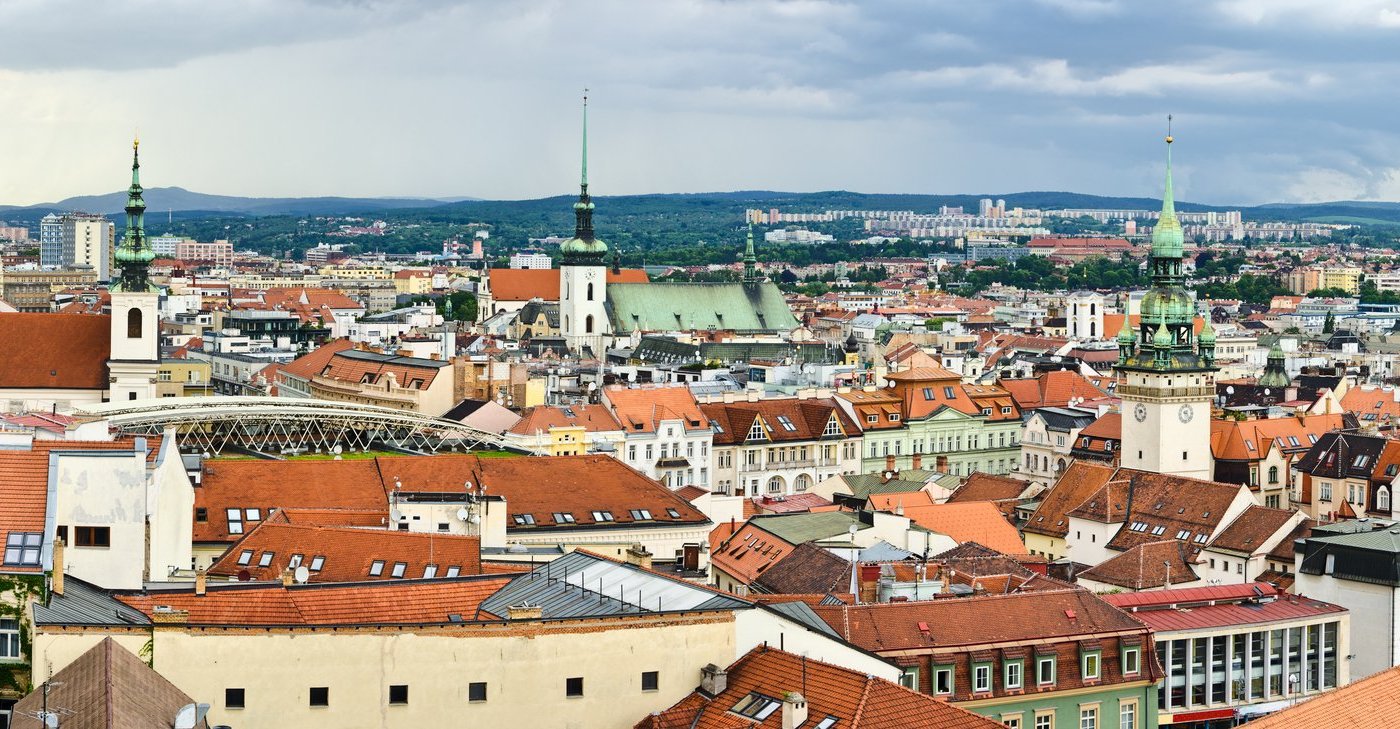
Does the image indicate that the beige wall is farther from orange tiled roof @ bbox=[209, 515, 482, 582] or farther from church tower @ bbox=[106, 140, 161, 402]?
church tower @ bbox=[106, 140, 161, 402]

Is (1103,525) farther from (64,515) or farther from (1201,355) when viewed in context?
(64,515)

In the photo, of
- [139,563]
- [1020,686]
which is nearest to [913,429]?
[1020,686]

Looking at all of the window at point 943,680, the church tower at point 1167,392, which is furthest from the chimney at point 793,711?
→ the church tower at point 1167,392

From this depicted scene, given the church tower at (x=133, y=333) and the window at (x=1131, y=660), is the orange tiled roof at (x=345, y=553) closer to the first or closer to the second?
the window at (x=1131, y=660)

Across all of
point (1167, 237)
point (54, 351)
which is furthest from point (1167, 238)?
point (54, 351)

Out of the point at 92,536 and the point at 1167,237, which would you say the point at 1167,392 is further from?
the point at 92,536

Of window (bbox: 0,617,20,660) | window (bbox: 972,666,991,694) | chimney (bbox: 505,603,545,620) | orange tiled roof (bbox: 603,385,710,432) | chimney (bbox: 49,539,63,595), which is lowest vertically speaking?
window (bbox: 972,666,991,694)

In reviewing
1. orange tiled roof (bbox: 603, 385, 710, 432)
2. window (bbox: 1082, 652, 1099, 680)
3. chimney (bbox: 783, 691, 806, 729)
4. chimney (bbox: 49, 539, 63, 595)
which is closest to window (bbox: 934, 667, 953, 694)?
window (bbox: 1082, 652, 1099, 680)
